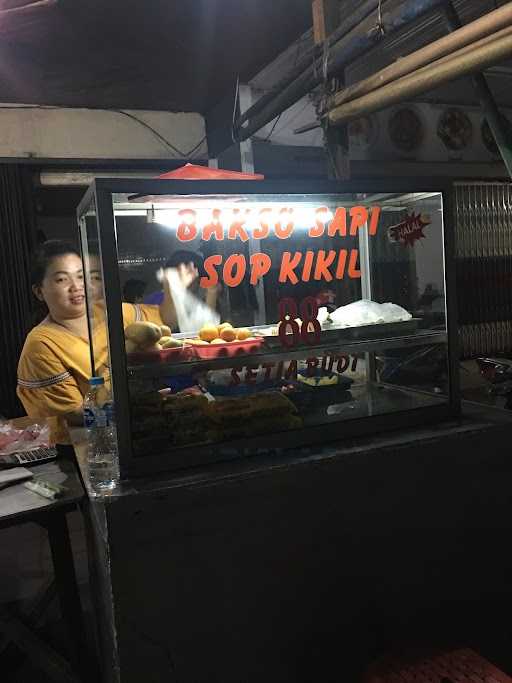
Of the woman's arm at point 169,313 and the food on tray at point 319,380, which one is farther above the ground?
Result: the woman's arm at point 169,313

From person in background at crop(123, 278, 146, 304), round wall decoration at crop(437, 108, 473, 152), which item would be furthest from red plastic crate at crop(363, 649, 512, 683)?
round wall decoration at crop(437, 108, 473, 152)

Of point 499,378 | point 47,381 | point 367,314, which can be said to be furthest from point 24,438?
point 499,378


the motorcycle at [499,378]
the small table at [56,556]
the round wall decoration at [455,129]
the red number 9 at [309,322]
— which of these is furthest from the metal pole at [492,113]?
the round wall decoration at [455,129]

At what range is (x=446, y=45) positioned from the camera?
58.5 inches

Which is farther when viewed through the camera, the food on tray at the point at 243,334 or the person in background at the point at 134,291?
the food on tray at the point at 243,334

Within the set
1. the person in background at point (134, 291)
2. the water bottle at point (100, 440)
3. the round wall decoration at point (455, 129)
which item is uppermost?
the round wall decoration at point (455, 129)

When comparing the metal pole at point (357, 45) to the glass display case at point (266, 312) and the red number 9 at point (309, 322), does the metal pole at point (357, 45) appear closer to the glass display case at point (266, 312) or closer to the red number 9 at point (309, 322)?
the glass display case at point (266, 312)

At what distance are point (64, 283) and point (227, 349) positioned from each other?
47.0 inches

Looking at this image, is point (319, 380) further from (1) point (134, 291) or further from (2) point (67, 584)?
(2) point (67, 584)

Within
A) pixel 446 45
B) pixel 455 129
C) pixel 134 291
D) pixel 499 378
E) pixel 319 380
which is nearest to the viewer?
pixel 446 45

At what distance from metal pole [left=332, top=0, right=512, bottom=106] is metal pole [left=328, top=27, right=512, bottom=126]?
2 centimetres

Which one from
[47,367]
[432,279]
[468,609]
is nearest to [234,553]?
[468,609]

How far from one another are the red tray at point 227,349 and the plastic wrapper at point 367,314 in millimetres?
295

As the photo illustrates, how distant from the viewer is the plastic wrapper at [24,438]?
7.98 feet
